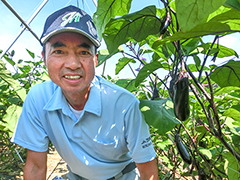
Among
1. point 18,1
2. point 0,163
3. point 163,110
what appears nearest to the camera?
point 163,110

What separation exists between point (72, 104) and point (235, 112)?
0.67 meters

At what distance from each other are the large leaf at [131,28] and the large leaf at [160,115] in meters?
0.18

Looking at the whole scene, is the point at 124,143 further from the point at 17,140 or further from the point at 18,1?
the point at 18,1

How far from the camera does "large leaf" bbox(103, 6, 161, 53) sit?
498 millimetres

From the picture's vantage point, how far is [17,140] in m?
0.90

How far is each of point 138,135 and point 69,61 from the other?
389 mm

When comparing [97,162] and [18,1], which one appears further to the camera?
[18,1]

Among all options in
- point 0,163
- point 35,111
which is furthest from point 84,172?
point 0,163

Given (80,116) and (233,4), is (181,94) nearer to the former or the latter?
(233,4)

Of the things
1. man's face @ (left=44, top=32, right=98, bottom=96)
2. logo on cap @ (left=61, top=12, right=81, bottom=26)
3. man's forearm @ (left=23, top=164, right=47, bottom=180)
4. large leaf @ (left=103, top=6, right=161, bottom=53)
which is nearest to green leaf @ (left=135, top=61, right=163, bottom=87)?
large leaf @ (left=103, top=6, right=161, bottom=53)

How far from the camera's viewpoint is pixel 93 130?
89 centimetres

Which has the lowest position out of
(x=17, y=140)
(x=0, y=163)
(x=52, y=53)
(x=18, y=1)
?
(x=0, y=163)

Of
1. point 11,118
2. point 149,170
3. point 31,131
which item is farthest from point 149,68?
point 11,118

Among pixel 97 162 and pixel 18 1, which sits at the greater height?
pixel 18 1
